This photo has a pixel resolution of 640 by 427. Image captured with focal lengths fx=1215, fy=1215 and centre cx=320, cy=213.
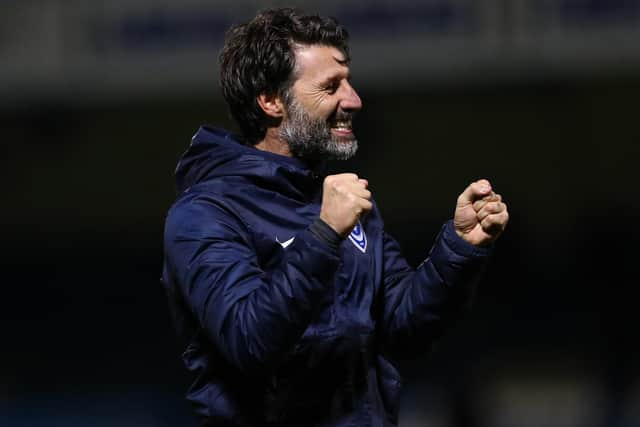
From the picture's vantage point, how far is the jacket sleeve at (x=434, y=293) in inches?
99.0

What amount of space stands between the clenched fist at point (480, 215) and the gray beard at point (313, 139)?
0.85 feet

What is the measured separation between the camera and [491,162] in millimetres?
10102

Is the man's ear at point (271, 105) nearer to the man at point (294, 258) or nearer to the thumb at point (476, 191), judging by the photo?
the man at point (294, 258)

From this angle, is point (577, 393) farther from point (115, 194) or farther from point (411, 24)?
point (115, 194)

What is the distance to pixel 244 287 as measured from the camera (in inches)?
87.6

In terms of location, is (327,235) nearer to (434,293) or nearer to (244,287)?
(244,287)

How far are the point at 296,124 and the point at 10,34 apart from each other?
6246 mm

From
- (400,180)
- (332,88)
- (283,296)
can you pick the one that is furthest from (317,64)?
(400,180)

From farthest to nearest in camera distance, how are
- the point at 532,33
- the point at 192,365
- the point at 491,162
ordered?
the point at 491,162
the point at 532,33
the point at 192,365

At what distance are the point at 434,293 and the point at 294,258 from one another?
17.5 inches

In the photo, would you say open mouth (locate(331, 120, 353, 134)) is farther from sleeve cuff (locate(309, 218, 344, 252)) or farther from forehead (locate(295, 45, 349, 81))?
sleeve cuff (locate(309, 218, 344, 252))

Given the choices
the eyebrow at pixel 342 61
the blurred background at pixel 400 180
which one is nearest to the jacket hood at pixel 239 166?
the eyebrow at pixel 342 61

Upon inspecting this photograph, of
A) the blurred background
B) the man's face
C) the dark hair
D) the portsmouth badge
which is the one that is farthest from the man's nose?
the blurred background

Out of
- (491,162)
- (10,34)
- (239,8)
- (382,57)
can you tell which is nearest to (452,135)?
(491,162)
